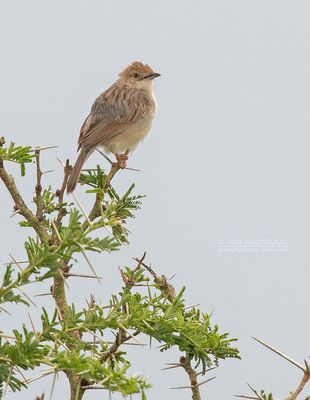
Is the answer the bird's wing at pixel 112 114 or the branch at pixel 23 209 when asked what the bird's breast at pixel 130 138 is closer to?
the bird's wing at pixel 112 114

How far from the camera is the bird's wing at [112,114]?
8969 mm

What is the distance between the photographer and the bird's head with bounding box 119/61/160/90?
10.8 meters

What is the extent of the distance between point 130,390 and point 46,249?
31.6 inches

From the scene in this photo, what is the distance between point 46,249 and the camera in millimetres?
3043

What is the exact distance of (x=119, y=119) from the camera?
945 cm

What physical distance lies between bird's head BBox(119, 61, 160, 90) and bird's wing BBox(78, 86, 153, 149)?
318 mm

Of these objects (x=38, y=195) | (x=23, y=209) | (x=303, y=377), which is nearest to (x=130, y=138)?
(x=38, y=195)

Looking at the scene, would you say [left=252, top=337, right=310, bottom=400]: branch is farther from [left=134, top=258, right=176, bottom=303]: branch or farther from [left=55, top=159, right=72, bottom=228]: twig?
[left=55, top=159, right=72, bottom=228]: twig

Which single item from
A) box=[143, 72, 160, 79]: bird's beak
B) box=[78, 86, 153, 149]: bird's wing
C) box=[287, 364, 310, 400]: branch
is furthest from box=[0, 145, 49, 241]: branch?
box=[143, 72, 160, 79]: bird's beak

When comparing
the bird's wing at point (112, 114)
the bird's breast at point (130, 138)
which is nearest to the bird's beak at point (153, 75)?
the bird's wing at point (112, 114)

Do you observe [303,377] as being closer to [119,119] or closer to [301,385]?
[301,385]

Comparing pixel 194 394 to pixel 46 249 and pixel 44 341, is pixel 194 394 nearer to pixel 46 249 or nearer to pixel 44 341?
pixel 44 341

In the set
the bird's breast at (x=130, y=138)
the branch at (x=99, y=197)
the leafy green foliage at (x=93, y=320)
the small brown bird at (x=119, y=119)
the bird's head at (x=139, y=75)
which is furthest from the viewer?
the bird's head at (x=139, y=75)

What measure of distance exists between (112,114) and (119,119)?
0.48ft
